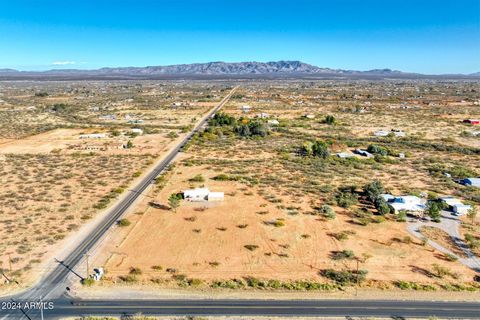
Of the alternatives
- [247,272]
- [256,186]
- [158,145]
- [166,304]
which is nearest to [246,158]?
[256,186]

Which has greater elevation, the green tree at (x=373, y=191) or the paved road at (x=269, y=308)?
the green tree at (x=373, y=191)

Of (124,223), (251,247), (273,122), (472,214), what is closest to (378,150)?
(472,214)

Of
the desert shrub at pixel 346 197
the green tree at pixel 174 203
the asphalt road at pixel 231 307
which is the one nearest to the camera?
the asphalt road at pixel 231 307

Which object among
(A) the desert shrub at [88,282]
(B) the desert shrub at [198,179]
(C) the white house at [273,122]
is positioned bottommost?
(A) the desert shrub at [88,282]

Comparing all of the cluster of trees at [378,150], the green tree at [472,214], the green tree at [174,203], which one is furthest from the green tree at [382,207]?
the cluster of trees at [378,150]

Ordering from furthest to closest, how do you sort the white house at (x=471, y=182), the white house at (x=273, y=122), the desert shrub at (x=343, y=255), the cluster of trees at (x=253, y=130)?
the white house at (x=273, y=122) < the cluster of trees at (x=253, y=130) < the white house at (x=471, y=182) < the desert shrub at (x=343, y=255)

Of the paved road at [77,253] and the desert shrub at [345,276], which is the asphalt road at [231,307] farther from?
the desert shrub at [345,276]

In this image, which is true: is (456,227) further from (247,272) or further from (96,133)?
(96,133)
